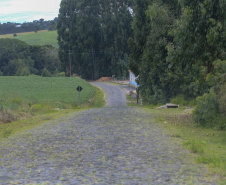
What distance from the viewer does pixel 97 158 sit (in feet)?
33.9

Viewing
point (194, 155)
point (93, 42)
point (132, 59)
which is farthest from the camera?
point (93, 42)

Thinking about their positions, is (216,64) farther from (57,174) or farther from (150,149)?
(57,174)

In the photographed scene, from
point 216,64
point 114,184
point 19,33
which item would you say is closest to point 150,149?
point 114,184

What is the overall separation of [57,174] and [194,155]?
4.07 m

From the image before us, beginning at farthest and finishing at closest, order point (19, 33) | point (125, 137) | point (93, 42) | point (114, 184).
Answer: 1. point (19, 33)
2. point (93, 42)
3. point (125, 137)
4. point (114, 184)

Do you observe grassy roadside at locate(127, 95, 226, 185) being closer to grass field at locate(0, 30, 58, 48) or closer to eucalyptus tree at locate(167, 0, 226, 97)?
eucalyptus tree at locate(167, 0, 226, 97)

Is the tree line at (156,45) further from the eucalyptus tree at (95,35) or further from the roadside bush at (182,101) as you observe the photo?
the roadside bush at (182,101)

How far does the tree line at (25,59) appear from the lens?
100875 mm

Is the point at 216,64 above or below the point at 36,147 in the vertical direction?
above

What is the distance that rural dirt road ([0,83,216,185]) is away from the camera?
26.7 ft

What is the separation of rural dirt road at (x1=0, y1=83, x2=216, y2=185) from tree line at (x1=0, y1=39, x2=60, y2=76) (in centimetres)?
8426

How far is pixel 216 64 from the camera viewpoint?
1546 centimetres

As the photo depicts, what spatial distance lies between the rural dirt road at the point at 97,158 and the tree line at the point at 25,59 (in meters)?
84.3

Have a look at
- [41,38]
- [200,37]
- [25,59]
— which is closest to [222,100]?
[200,37]
